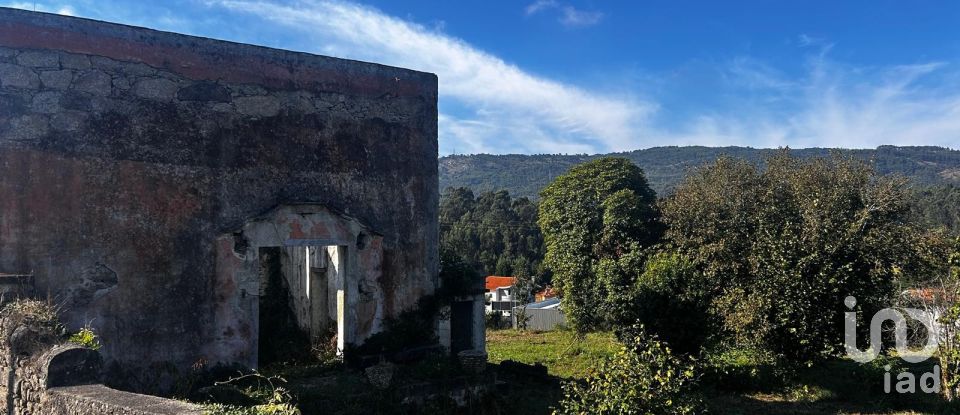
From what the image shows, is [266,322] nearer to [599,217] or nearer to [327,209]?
[327,209]

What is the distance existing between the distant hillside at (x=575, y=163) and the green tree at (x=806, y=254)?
91778mm

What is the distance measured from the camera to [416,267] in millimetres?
12523

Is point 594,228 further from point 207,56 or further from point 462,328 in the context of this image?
point 207,56

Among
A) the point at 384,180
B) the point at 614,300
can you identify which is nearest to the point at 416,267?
the point at 384,180

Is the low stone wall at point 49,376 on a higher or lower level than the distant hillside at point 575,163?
lower

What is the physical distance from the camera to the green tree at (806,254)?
1305 cm

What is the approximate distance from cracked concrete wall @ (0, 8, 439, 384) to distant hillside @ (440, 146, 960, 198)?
9986 centimetres

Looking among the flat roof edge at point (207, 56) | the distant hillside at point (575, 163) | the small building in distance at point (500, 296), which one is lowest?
the small building in distance at point (500, 296)

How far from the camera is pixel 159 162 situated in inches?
385

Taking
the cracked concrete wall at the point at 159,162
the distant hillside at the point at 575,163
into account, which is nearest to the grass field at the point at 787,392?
the cracked concrete wall at the point at 159,162

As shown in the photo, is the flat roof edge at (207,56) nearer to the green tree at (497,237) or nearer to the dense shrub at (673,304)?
the dense shrub at (673,304)

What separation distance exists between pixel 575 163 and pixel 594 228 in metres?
118

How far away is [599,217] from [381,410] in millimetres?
17506

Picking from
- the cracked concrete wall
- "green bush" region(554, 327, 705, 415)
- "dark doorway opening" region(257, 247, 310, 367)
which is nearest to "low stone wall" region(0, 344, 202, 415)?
the cracked concrete wall
